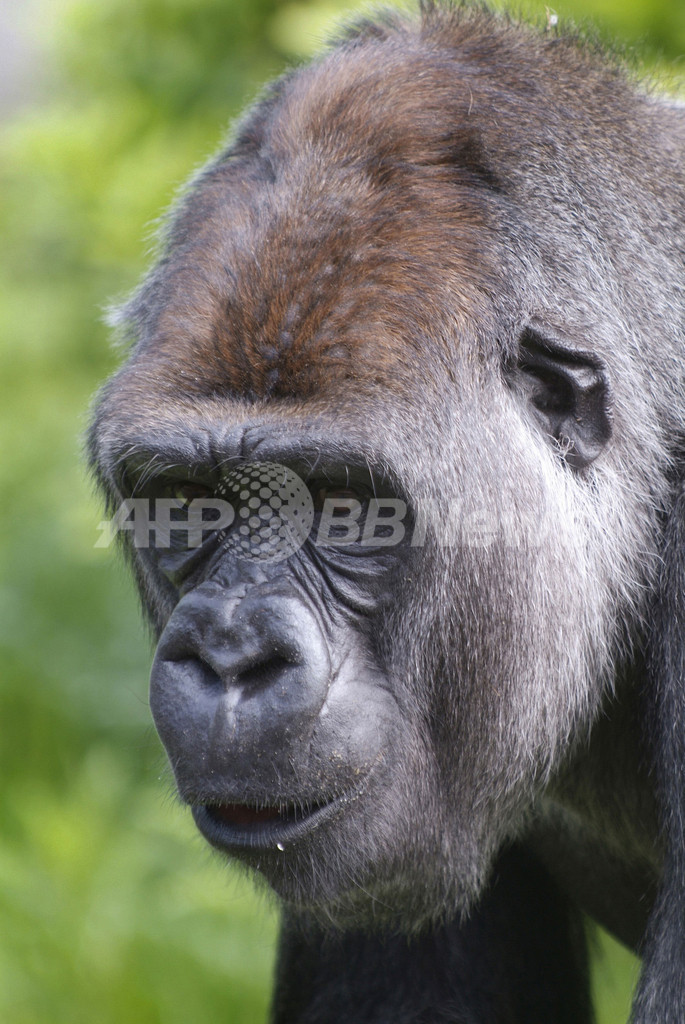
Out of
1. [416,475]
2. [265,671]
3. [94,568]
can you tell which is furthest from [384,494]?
[94,568]

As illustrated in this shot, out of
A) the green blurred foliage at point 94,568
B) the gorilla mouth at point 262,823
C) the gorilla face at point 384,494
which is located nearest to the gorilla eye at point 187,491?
the gorilla face at point 384,494

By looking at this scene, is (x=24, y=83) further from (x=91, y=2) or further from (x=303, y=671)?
(x=303, y=671)

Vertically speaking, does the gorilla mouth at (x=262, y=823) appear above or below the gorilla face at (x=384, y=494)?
below

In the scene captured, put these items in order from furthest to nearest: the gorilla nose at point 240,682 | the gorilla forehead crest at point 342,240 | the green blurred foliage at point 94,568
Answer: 1. the green blurred foliage at point 94,568
2. the gorilla forehead crest at point 342,240
3. the gorilla nose at point 240,682

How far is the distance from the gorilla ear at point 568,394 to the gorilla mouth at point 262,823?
97 centimetres

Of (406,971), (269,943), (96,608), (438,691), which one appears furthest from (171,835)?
(438,691)

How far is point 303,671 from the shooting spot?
2551 mm

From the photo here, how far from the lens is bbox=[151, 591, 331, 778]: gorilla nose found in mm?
2525

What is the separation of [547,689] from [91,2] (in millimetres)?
4780

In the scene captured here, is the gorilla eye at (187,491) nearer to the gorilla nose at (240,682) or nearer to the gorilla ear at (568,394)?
the gorilla nose at (240,682)

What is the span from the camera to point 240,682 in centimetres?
255

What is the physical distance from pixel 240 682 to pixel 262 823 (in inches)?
13.9

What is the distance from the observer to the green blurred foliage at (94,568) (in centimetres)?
506

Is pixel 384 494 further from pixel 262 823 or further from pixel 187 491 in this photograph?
pixel 262 823
